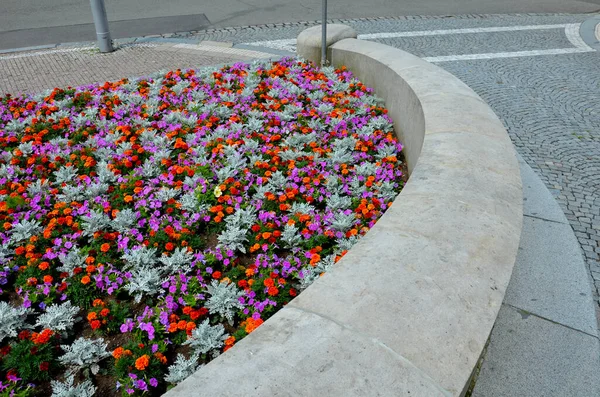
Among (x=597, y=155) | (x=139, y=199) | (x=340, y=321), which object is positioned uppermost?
(x=340, y=321)

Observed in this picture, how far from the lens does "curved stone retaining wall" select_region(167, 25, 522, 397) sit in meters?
1.80

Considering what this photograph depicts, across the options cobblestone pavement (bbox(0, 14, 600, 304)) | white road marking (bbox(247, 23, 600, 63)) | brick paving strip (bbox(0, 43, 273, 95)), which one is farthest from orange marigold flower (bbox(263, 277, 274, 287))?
white road marking (bbox(247, 23, 600, 63))

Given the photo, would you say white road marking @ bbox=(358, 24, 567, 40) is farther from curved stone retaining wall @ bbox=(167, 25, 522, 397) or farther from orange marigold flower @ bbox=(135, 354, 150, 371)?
orange marigold flower @ bbox=(135, 354, 150, 371)

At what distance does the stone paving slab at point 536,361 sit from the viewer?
8.18ft

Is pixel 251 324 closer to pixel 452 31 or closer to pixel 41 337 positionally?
pixel 41 337

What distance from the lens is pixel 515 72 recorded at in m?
8.11

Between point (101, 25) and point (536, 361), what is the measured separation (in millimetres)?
8873

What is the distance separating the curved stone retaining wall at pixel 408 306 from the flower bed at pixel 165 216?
0.69 m

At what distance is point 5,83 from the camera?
7570mm

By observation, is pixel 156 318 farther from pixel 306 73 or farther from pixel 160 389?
pixel 306 73

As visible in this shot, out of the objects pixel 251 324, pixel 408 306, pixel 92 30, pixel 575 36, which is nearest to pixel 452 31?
pixel 575 36

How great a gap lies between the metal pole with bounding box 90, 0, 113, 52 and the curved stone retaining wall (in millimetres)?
7672

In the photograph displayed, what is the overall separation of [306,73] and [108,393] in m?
4.84

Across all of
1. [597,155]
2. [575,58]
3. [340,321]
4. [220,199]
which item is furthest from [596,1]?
[340,321]
